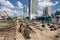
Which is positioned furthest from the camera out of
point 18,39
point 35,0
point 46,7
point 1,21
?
point 35,0

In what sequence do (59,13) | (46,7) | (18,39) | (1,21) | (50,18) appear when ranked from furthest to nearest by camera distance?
(59,13)
(50,18)
(46,7)
(1,21)
(18,39)

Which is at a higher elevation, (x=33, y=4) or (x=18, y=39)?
(x=33, y=4)

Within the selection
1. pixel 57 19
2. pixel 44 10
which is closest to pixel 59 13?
pixel 57 19

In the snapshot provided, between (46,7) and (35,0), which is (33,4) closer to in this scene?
(35,0)

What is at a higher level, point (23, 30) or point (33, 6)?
point (33, 6)

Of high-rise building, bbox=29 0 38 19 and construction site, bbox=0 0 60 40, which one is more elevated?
high-rise building, bbox=29 0 38 19

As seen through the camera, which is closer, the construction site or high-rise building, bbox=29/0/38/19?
the construction site

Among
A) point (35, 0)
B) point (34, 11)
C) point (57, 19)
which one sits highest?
point (35, 0)

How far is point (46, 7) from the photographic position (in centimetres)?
2419

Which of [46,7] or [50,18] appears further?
[50,18]

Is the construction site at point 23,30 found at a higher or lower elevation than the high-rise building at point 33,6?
lower

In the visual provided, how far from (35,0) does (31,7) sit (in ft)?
7.05

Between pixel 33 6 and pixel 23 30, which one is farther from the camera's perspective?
pixel 33 6

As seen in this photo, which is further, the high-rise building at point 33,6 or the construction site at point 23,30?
the high-rise building at point 33,6
